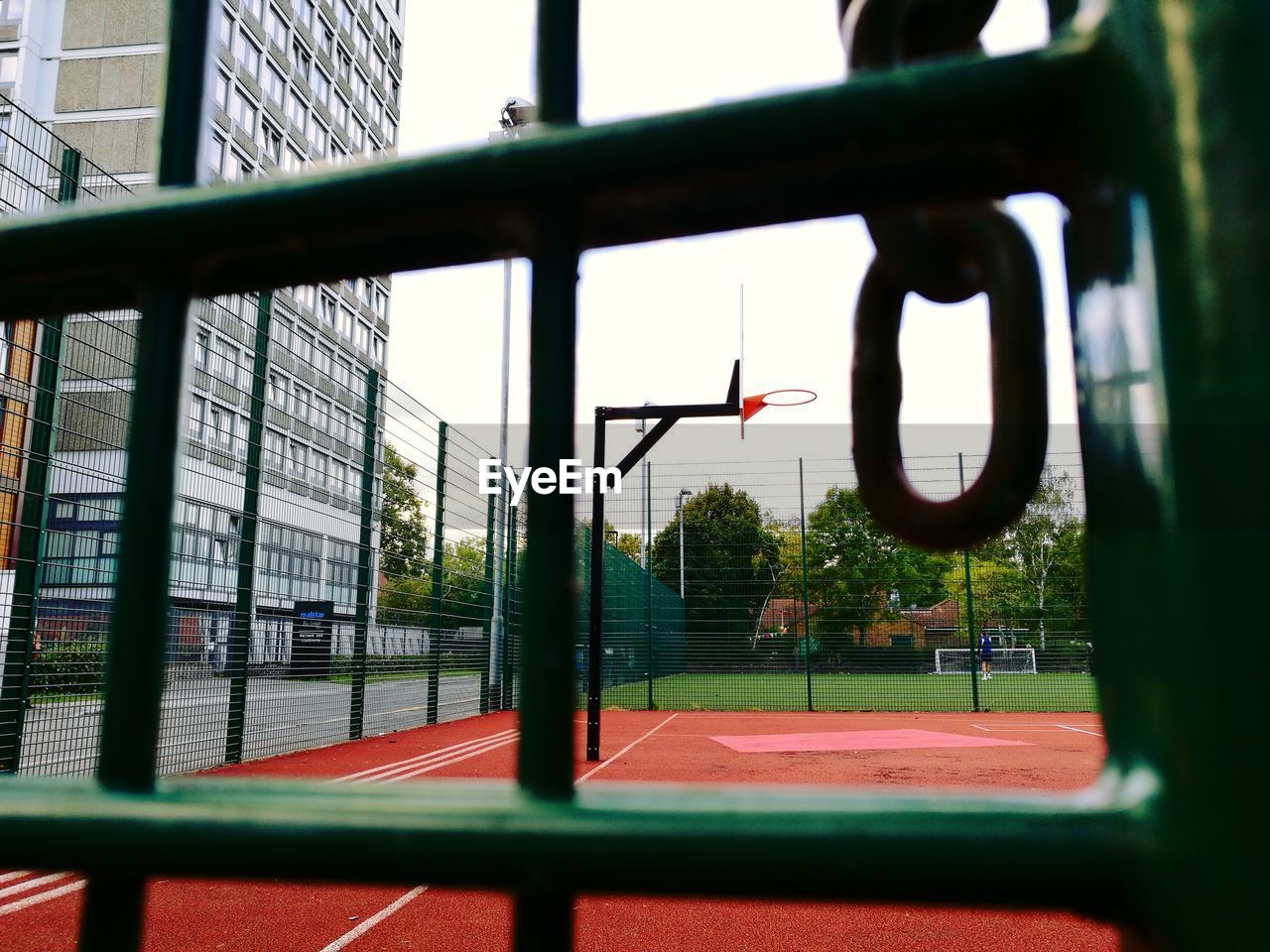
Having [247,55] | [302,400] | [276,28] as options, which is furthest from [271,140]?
[302,400]

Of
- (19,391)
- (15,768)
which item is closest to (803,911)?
(15,768)

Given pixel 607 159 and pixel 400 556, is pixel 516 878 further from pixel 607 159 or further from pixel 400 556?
pixel 400 556

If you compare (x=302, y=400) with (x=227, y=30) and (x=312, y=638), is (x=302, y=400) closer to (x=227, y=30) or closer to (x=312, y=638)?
(x=312, y=638)

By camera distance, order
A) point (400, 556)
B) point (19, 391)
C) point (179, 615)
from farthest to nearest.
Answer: point (400, 556) < point (179, 615) < point (19, 391)

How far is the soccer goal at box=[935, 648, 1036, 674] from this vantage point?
1351cm

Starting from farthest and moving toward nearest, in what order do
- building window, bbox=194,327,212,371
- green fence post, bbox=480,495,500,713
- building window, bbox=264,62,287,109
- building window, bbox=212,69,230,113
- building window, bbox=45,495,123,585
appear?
building window, bbox=264,62,287,109
building window, bbox=212,69,230,113
green fence post, bbox=480,495,500,713
building window, bbox=194,327,212,371
building window, bbox=45,495,123,585

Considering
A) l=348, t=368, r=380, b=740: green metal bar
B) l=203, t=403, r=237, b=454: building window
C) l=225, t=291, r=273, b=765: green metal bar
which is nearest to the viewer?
l=203, t=403, r=237, b=454: building window

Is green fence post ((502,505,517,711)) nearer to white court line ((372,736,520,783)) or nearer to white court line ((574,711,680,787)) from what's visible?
white court line ((574,711,680,787))

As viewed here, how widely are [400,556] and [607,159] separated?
28.1 ft

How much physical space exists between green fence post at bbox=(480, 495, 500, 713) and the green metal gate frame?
10.6 m

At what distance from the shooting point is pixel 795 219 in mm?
451

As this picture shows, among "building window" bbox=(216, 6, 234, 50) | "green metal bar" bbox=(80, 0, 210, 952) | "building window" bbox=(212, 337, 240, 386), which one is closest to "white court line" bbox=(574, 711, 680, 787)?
"building window" bbox=(212, 337, 240, 386)

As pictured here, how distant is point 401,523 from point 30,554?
3.70 metres

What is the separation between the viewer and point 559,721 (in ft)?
1.43
